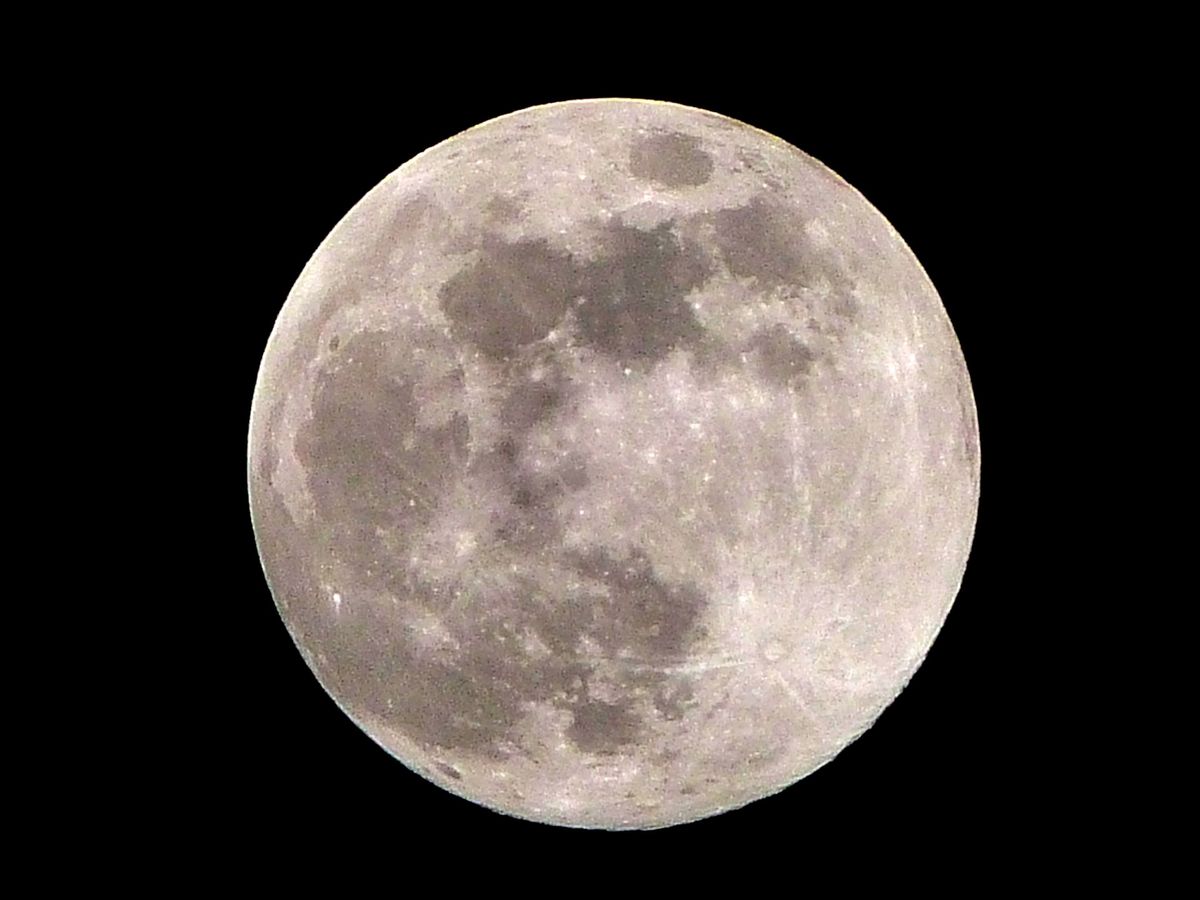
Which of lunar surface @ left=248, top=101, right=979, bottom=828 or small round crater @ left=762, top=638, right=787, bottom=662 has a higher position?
lunar surface @ left=248, top=101, right=979, bottom=828

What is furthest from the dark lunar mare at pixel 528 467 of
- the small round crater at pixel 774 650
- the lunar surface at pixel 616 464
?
the small round crater at pixel 774 650

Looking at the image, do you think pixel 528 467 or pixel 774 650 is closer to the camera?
pixel 528 467

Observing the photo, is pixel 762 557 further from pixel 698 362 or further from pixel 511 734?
pixel 511 734

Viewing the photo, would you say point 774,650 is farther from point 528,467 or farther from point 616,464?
point 528,467

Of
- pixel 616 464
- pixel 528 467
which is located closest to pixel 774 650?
pixel 616 464

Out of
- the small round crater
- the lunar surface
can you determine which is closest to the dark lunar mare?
the lunar surface

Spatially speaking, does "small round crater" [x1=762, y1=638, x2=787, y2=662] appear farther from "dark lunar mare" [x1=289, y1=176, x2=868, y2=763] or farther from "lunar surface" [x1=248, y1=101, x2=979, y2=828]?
"dark lunar mare" [x1=289, y1=176, x2=868, y2=763]

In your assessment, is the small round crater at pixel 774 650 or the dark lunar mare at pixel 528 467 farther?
the small round crater at pixel 774 650

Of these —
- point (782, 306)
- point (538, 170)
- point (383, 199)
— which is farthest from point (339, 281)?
point (782, 306)

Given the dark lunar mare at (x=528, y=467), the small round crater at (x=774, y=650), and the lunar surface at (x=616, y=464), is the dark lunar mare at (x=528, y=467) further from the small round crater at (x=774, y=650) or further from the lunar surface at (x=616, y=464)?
the small round crater at (x=774, y=650)
